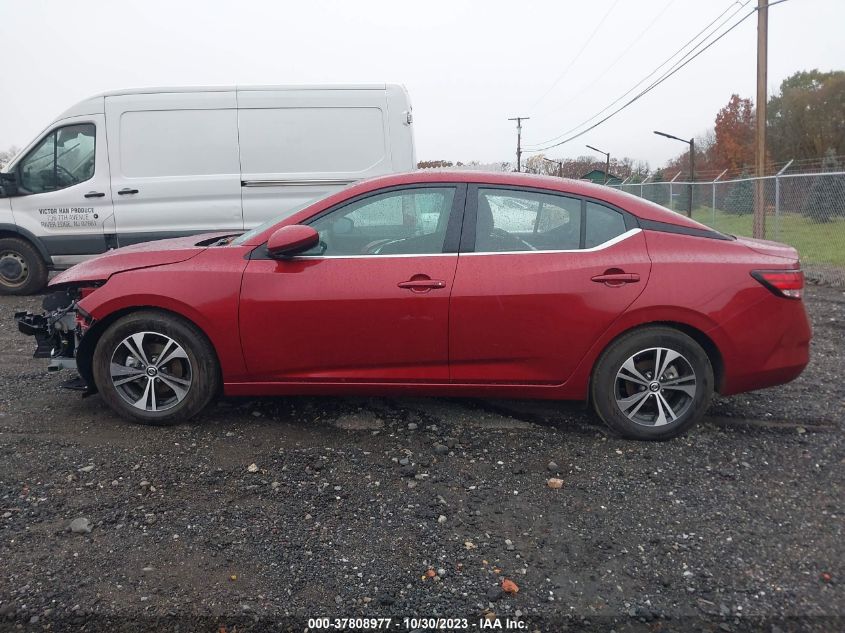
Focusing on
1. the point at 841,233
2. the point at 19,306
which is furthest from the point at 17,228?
the point at 841,233

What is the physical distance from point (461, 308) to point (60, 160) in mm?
7142

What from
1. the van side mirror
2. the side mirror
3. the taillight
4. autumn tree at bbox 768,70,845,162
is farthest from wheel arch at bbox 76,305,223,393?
autumn tree at bbox 768,70,845,162

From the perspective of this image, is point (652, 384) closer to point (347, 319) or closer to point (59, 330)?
point (347, 319)

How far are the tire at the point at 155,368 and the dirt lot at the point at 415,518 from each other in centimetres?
15

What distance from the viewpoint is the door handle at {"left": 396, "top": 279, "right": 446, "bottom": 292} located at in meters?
3.90

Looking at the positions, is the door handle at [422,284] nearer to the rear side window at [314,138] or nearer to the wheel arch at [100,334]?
the wheel arch at [100,334]

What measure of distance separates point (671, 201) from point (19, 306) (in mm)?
15972

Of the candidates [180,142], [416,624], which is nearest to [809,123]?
[180,142]

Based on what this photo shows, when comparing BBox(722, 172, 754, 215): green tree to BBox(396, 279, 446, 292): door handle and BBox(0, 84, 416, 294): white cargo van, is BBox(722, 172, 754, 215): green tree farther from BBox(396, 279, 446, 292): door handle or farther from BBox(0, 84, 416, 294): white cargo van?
BBox(396, 279, 446, 292): door handle

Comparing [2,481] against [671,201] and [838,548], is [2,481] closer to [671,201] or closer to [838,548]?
[838,548]

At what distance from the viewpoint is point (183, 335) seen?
4027 millimetres

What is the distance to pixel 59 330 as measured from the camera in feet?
13.9

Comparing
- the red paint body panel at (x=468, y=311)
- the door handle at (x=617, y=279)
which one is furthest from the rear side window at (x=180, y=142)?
the door handle at (x=617, y=279)

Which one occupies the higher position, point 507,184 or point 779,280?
point 507,184
